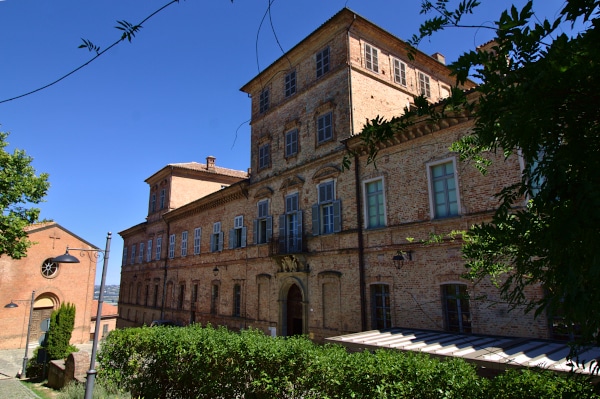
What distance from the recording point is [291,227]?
62.4ft

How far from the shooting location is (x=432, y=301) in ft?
40.8

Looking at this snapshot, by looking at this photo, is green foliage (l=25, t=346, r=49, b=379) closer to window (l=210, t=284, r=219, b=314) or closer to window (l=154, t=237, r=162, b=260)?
window (l=210, t=284, r=219, b=314)

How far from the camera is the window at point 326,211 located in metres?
A: 16.3

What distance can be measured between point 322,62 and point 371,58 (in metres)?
2.35

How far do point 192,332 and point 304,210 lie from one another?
8.90m

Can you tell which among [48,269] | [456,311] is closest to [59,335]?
[48,269]

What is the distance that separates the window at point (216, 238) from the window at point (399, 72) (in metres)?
14.2

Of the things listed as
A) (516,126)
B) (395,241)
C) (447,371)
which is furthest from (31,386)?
(516,126)

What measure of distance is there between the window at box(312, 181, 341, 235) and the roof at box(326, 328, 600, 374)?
5241 mm

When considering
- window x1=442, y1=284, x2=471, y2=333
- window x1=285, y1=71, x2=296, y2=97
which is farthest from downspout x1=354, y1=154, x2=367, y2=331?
window x1=285, y1=71, x2=296, y2=97

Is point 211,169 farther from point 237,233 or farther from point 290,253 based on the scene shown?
point 290,253

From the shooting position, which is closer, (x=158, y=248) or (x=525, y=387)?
(x=525, y=387)

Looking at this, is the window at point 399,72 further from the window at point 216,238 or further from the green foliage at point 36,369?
the green foliage at point 36,369

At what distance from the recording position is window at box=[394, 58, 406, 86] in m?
19.1
